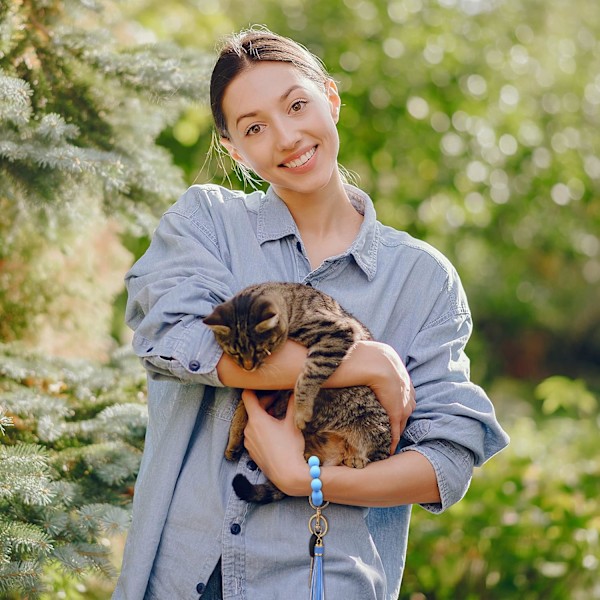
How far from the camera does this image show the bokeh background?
2662 mm

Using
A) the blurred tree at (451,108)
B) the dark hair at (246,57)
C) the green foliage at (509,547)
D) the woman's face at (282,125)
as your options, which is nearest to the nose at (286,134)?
the woman's face at (282,125)

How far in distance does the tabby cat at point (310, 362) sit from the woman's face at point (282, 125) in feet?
1.08

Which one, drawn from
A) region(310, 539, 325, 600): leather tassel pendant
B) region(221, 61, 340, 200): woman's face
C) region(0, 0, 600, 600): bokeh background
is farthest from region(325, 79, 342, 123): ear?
region(310, 539, 325, 600): leather tassel pendant

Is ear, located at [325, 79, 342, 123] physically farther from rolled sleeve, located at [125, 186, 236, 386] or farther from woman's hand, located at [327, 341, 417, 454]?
woman's hand, located at [327, 341, 417, 454]

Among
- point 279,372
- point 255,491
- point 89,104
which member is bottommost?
point 255,491

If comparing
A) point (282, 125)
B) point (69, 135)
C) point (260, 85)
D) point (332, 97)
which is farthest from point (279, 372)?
point (69, 135)

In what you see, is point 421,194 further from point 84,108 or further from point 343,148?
point 84,108

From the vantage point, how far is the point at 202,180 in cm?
605

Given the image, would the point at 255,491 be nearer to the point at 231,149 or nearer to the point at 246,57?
the point at 231,149

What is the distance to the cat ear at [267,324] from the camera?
2.12 meters

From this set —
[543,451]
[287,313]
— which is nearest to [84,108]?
[287,313]

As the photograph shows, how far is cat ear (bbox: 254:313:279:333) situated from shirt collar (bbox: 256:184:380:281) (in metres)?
0.25

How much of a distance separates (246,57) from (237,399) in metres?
0.95

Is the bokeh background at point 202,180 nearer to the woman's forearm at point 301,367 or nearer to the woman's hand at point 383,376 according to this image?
the woman's forearm at point 301,367
